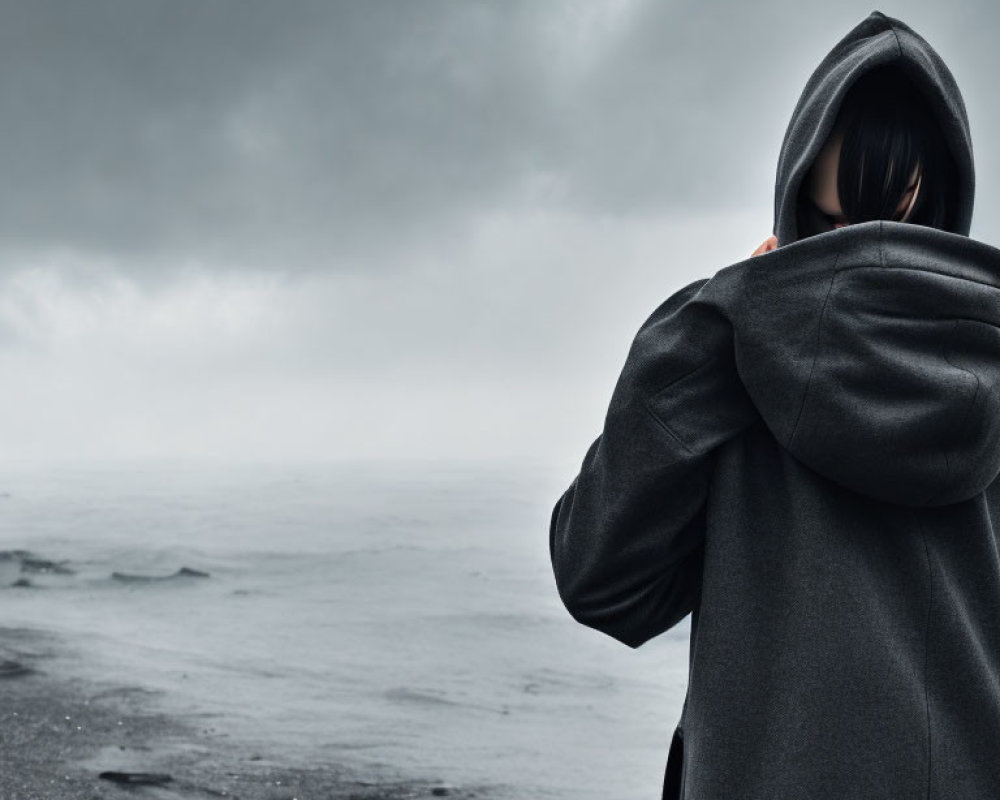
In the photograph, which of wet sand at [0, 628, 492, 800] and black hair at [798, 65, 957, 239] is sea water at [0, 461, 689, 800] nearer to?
wet sand at [0, 628, 492, 800]

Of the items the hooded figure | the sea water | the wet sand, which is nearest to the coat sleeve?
the hooded figure

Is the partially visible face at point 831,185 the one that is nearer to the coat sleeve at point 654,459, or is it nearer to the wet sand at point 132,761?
the coat sleeve at point 654,459

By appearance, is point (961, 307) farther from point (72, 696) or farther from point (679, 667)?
point (679, 667)

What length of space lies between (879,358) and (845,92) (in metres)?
0.38

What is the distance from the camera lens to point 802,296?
4.06ft

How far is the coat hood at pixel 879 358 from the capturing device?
1.21 metres

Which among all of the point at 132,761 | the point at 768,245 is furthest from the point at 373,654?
the point at 768,245

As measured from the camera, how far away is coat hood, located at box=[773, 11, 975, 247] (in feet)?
4.46

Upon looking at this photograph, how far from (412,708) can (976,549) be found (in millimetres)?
11964

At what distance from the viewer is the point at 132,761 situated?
6.43m

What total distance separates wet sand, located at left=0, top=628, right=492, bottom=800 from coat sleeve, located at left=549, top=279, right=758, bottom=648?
16.0 ft

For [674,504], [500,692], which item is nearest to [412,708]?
[500,692]

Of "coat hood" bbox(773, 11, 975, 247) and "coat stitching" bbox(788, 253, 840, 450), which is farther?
"coat hood" bbox(773, 11, 975, 247)

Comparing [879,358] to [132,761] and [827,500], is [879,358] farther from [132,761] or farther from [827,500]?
[132,761]
